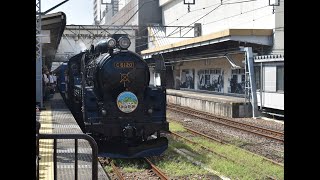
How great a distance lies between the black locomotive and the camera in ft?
29.0

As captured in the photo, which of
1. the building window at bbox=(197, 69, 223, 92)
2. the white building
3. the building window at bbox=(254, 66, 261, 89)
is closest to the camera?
the white building

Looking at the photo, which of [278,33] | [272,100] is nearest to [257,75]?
[272,100]

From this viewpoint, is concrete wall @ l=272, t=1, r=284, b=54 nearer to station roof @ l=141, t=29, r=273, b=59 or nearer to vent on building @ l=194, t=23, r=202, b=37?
station roof @ l=141, t=29, r=273, b=59

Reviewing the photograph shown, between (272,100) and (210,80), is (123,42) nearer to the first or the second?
(272,100)

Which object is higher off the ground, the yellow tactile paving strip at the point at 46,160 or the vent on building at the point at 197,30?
the vent on building at the point at 197,30

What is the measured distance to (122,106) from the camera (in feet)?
29.9

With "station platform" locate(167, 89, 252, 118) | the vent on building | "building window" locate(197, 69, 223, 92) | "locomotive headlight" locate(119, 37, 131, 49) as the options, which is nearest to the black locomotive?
"locomotive headlight" locate(119, 37, 131, 49)

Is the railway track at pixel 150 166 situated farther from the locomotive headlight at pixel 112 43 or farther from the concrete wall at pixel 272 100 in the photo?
the concrete wall at pixel 272 100

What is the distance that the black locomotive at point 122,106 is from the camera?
8.85 m

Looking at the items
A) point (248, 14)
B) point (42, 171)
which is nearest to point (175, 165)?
point (42, 171)

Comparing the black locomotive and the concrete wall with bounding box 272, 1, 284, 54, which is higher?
the concrete wall with bounding box 272, 1, 284, 54

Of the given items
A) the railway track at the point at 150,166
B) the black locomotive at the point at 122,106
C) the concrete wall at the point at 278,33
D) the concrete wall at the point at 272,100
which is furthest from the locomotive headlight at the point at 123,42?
the concrete wall at the point at 278,33
